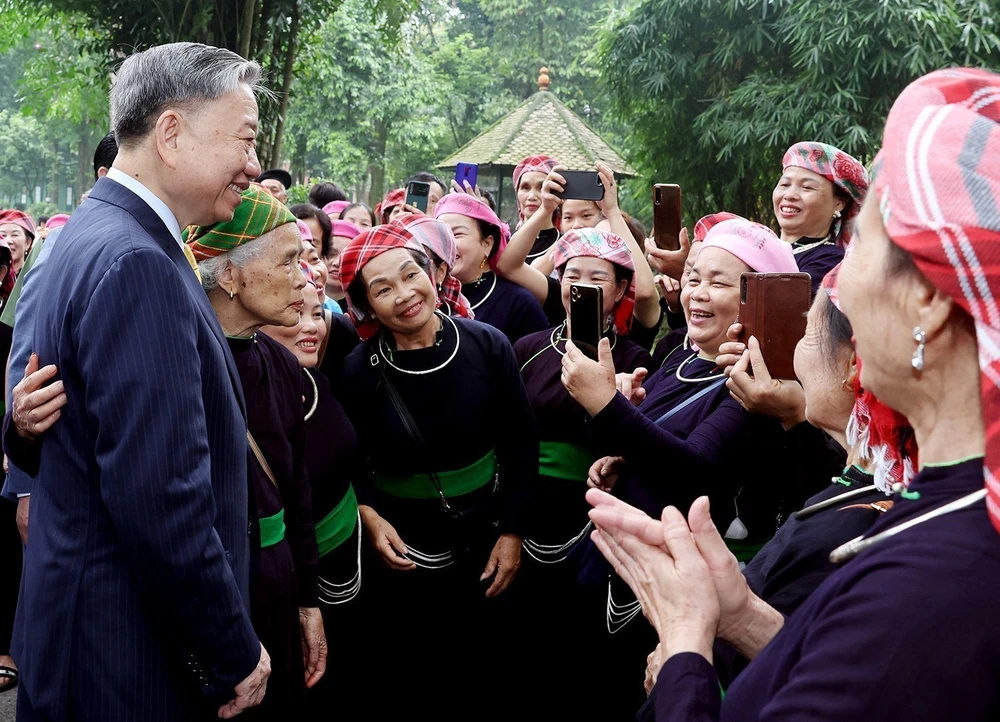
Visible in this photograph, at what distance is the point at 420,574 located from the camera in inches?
141

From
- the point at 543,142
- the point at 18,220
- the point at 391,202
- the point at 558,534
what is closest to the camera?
the point at 558,534

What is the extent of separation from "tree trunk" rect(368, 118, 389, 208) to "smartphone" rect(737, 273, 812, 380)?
2711cm

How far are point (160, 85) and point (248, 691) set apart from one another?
1.41 meters

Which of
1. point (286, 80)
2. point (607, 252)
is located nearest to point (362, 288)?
point (607, 252)

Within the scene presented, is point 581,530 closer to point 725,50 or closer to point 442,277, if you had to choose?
point 442,277

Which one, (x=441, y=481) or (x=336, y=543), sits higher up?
(x=441, y=481)

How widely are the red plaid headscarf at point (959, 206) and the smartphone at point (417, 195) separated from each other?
505 cm

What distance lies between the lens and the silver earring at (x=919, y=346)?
3.81ft

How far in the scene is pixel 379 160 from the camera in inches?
1187

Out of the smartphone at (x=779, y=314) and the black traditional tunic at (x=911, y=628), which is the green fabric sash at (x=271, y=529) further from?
the black traditional tunic at (x=911, y=628)

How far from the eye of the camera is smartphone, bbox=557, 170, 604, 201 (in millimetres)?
4977

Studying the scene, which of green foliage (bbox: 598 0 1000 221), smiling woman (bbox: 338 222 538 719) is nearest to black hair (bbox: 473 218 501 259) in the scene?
smiling woman (bbox: 338 222 538 719)

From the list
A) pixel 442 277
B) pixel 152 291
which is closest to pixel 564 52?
pixel 442 277

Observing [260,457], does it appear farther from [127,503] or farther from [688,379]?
[688,379]
